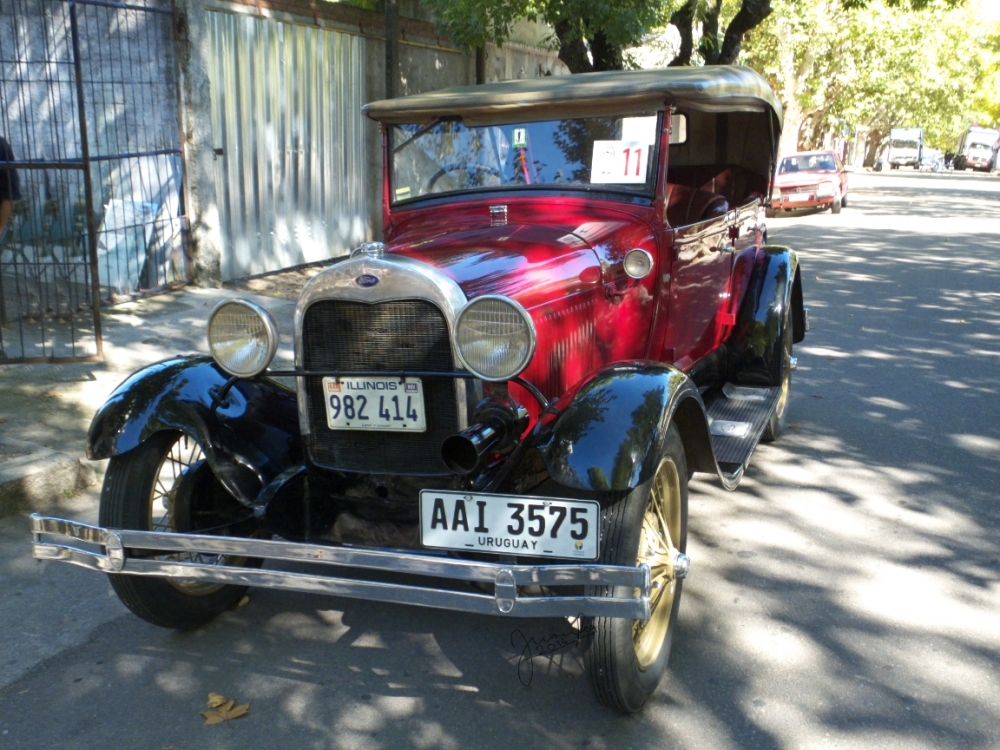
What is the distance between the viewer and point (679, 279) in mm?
4551

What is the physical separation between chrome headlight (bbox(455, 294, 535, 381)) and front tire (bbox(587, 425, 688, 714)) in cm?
54

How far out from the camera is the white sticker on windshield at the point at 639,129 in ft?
13.7

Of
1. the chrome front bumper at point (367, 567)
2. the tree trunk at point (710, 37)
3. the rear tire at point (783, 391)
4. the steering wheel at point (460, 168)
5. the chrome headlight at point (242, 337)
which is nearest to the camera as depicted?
the chrome front bumper at point (367, 567)

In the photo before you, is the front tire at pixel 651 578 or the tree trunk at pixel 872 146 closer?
the front tire at pixel 651 578

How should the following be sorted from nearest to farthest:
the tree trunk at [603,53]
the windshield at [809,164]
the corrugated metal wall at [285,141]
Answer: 1. the corrugated metal wall at [285,141]
2. the tree trunk at [603,53]
3. the windshield at [809,164]

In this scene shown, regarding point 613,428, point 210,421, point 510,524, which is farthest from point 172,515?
point 613,428

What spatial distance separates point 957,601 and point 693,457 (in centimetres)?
122

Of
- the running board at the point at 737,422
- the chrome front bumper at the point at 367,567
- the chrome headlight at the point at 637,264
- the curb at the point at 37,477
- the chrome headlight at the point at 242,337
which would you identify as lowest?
the curb at the point at 37,477

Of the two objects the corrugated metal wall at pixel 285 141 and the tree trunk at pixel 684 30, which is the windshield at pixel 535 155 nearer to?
the corrugated metal wall at pixel 285 141

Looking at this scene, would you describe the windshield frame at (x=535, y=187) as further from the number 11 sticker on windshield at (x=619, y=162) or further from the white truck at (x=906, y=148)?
the white truck at (x=906, y=148)

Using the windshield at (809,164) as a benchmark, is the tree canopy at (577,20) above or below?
above

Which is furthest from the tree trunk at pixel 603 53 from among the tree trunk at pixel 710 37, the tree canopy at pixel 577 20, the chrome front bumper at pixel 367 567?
the chrome front bumper at pixel 367 567

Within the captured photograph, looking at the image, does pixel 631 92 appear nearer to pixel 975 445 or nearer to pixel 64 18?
pixel 975 445

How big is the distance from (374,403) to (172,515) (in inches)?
38.0
